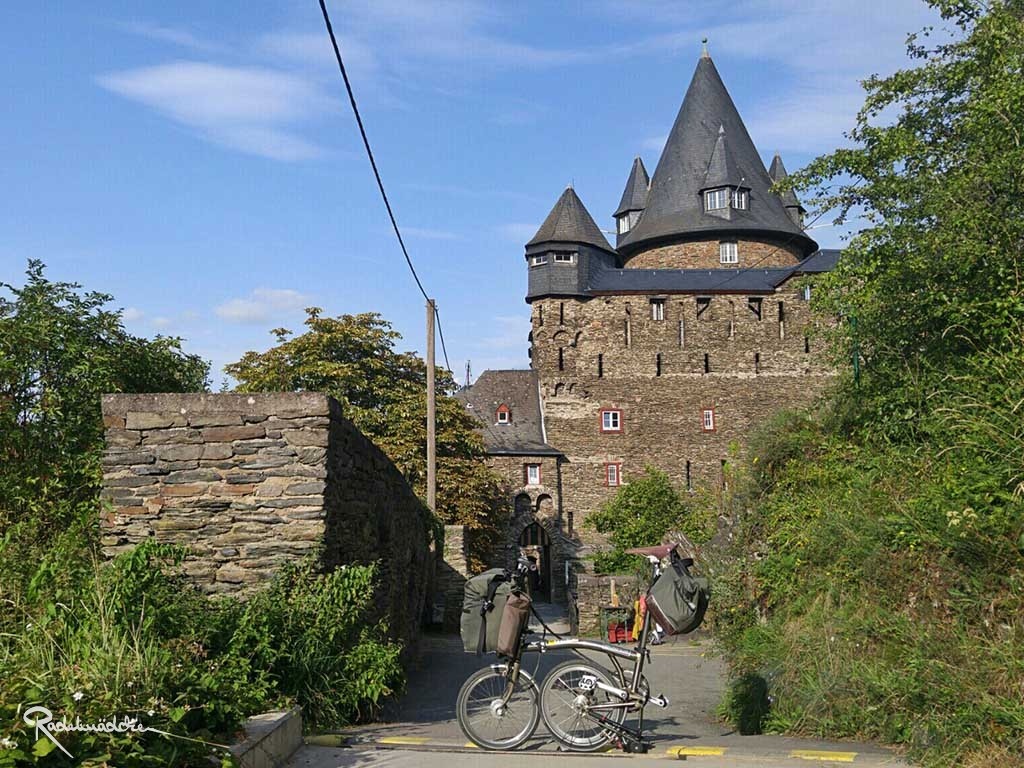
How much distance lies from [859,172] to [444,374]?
26293 millimetres

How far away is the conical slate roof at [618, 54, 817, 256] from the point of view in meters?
54.3

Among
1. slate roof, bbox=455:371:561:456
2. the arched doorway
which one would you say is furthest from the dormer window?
the arched doorway

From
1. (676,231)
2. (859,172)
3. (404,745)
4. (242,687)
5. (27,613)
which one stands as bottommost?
(404,745)

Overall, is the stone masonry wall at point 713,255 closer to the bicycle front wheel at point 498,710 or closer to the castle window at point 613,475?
the castle window at point 613,475

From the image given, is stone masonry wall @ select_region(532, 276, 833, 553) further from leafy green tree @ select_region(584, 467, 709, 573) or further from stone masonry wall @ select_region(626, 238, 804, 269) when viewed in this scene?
leafy green tree @ select_region(584, 467, 709, 573)

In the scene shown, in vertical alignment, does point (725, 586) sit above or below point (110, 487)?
below

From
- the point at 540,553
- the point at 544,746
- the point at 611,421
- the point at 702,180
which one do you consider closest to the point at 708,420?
the point at 611,421

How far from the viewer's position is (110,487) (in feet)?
25.5

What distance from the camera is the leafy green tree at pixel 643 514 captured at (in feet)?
146

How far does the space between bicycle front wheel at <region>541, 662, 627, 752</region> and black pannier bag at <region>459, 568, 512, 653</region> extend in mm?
458

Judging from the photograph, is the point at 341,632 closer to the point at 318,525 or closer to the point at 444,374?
the point at 318,525

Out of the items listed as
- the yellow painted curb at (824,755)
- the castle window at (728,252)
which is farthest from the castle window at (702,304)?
the yellow painted curb at (824,755)

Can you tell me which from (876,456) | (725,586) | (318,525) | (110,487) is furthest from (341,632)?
(876,456)

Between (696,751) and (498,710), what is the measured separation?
1225mm
